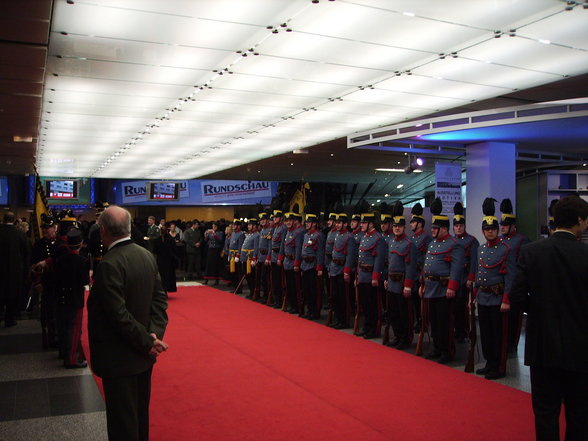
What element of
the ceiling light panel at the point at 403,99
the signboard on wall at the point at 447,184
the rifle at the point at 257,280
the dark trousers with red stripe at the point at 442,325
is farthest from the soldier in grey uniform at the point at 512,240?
the rifle at the point at 257,280

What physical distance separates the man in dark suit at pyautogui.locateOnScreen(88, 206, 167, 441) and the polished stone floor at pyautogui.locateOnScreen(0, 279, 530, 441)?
1.41 meters

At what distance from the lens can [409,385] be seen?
6.30 m

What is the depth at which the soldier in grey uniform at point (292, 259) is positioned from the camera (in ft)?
36.7

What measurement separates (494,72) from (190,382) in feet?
16.8

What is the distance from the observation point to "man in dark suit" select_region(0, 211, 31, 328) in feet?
30.9

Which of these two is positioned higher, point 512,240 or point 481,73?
point 481,73

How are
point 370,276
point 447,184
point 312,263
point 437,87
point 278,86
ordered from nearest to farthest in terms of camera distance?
point 437,87 < point 278,86 < point 370,276 < point 312,263 < point 447,184

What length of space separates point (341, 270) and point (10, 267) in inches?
202

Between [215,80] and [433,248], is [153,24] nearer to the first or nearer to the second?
[215,80]

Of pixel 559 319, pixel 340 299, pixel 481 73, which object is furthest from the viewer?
pixel 340 299

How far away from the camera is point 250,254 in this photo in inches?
555

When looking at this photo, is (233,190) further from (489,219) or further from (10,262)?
(489,219)

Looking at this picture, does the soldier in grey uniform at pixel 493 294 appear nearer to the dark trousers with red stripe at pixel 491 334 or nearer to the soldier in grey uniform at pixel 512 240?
the dark trousers with red stripe at pixel 491 334

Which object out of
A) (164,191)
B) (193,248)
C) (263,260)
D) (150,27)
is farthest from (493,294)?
(164,191)
